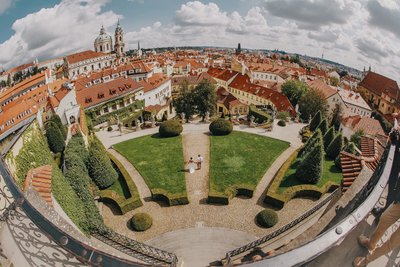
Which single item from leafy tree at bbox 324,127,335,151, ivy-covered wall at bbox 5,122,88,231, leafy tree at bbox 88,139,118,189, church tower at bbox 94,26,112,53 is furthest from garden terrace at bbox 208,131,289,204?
church tower at bbox 94,26,112,53

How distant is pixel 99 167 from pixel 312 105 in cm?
3875

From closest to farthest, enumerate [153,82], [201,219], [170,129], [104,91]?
1. [201,219]
2. [170,129]
3. [104,91]
4. [153,82]

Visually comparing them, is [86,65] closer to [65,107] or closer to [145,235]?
[65,107]

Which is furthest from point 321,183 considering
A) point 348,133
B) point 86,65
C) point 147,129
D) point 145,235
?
point 86,65

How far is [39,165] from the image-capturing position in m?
14.0

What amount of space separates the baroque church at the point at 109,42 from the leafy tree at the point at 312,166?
119770mm

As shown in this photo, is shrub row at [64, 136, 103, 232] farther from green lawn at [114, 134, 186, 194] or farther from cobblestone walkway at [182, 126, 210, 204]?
cobblestone walkway at [182, 126, 210, 204]

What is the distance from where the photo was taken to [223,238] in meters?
16.7

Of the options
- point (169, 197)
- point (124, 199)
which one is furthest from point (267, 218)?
point (124, 199)

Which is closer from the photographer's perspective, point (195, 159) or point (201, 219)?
point (201, 219)

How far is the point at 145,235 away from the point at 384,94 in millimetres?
72243

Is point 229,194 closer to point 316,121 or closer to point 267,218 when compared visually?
point 267,218

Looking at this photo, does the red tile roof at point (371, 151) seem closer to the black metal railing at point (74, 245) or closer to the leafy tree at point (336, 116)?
the black metal railing at point (74, 245)

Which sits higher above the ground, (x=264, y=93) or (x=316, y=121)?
(x=316, y=121)
